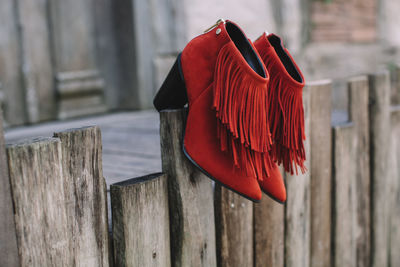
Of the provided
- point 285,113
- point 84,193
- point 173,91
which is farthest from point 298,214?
point 84,193

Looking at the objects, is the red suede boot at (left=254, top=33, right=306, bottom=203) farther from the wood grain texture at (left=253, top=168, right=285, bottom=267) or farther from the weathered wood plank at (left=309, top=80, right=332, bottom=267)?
the weathered wood plank at (left=309, top=80, right=332, bottom=267)

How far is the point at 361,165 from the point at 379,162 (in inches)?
5.5

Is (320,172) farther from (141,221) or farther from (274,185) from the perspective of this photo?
(141,221)

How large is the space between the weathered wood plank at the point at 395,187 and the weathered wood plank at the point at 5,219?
5.73ft

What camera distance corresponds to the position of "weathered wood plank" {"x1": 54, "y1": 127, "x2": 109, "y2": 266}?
95 cm

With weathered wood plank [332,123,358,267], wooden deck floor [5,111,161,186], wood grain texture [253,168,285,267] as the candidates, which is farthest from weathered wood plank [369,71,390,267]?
wooden deck floor [5,111,161,186]

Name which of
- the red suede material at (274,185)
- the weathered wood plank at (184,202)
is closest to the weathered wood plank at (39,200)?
the weathered wood plank at (184,202)

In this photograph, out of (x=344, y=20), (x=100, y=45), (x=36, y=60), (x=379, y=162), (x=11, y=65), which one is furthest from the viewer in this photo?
(x=344, y=20)

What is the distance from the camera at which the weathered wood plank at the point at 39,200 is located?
2.79ft

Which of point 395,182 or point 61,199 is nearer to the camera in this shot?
point 61,199

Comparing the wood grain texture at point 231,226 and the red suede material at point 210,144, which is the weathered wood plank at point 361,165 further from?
the red suede material at point 210,144

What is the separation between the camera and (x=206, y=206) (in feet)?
4.14

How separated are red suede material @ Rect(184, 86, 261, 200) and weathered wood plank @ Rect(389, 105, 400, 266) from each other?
120 cm

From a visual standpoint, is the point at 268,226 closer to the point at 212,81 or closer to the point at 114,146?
the point at 212,81
